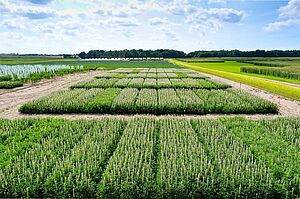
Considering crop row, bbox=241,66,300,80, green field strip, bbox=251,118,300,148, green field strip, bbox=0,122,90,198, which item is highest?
crop row, bbox=241,66,300,80

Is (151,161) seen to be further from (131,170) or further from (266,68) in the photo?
(266,68)

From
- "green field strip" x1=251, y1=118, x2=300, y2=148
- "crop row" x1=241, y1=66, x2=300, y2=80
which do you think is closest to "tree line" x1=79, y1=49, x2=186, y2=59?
"crop row" x1=241, y1=66, x2=300, y2=80

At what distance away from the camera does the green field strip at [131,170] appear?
6133 millimetres

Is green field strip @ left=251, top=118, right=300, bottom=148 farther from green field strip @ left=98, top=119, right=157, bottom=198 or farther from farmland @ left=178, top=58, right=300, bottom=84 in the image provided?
farmland @ left=178, top=58, right=300, bottom=84

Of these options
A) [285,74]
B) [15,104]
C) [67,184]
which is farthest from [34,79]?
[285,74]

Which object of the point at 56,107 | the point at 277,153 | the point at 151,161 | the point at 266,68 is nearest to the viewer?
the point at 151,161

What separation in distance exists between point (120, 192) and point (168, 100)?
11329mm

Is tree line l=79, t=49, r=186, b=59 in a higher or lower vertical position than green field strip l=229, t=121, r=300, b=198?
higher

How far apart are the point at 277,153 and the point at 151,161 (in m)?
3.64

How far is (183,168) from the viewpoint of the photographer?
698cm

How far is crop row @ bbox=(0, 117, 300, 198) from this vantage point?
20.3 feet

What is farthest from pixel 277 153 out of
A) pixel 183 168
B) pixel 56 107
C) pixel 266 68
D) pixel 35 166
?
pixel 266 68

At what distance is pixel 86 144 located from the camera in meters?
8.92

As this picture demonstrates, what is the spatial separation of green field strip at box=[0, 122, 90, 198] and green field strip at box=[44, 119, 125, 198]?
21 centimetres
